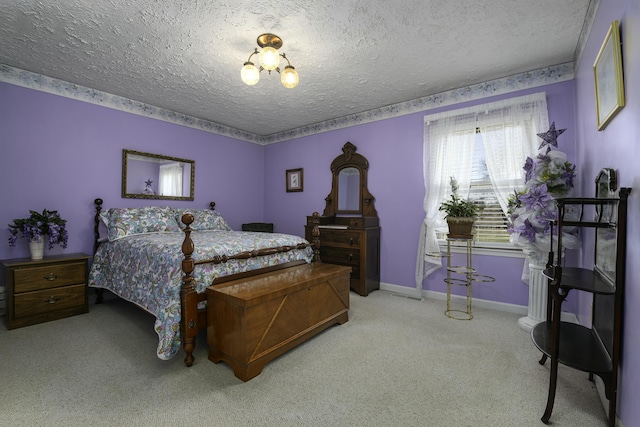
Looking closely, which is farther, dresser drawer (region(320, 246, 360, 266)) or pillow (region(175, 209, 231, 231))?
pillow (region(175, 209, 231, 231))

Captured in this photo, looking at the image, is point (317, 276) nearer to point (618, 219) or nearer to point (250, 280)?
point (250, 280)

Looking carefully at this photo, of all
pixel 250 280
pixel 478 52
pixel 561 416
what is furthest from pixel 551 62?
pixel 250 280

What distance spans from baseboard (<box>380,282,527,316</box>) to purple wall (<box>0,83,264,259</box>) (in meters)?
3.33

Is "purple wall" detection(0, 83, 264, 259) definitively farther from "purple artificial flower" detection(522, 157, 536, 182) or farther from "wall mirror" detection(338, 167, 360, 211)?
"purple artificial flower" detection(522, 157, 536, 182)

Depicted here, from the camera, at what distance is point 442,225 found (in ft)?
12.5

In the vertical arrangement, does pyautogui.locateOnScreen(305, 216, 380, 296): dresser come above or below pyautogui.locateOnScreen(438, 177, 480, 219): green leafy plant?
below

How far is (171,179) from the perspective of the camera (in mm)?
4430

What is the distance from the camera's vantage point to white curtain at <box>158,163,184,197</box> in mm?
4344

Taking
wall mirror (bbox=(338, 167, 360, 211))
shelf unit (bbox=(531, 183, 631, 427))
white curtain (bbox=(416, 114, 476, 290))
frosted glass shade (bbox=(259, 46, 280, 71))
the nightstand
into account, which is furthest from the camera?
wall mirror (bbox=(338, 167, 360, 211))

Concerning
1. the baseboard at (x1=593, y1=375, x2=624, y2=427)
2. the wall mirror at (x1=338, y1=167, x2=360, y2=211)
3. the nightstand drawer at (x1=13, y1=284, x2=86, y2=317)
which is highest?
the wall mirror at (x1=338, y1=167, x2=360, y2=211)

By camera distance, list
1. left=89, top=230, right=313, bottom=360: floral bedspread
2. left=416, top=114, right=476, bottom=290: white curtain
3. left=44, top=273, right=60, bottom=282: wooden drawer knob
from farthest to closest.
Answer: left=416, top=114, right=476, bottom=290: white curtain → left=44, top=273, right=60, bottom=282: wooden drawer knob → left=89, top=230, right=313, bottom=360: floral bedspread

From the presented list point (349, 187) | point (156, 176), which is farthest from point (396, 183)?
point (156, 176)

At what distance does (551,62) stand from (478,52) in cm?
87

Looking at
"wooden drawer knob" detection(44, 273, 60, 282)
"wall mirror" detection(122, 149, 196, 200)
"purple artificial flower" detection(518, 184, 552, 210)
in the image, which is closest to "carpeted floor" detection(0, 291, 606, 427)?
"wooden drawer knob" detection(44, 273, 60, 282)
